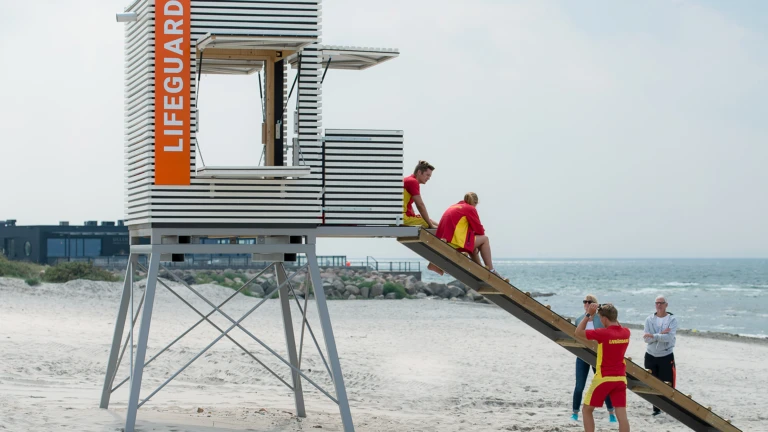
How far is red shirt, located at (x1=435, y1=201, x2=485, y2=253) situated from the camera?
45.5 ft

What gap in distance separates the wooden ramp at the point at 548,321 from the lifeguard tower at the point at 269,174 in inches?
0.8

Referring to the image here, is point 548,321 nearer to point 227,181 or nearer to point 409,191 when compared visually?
point 409,191

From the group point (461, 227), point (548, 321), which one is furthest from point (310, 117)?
point (548, 321)

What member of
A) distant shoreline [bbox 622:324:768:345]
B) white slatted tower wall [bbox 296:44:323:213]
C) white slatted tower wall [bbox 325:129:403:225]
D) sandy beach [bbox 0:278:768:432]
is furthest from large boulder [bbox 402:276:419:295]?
white slatted tower wall [bbox 296:44:323:213]

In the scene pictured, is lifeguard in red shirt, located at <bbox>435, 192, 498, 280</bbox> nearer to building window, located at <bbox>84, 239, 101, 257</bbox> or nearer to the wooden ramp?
the wooden ramp

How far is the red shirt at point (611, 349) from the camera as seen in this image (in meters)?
11.8

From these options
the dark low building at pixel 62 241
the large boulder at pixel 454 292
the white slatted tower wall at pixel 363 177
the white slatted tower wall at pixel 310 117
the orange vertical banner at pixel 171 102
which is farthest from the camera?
the dark low building at pixel 62 241

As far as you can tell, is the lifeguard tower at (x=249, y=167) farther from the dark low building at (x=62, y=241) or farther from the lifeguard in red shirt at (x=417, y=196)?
the dark low building at (x=62, y=241)

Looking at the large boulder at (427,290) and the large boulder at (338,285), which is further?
the large boulder at (427,290)

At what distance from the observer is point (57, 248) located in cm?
7419

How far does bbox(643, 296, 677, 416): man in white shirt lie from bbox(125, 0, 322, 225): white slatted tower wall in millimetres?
5299

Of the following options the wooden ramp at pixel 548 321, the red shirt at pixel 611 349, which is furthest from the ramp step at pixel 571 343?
the red shirt at pixel 611 349

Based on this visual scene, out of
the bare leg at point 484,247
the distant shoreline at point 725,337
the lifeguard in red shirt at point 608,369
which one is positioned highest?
the bare leg at point 484,247

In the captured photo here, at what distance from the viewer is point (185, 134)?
12992mm
